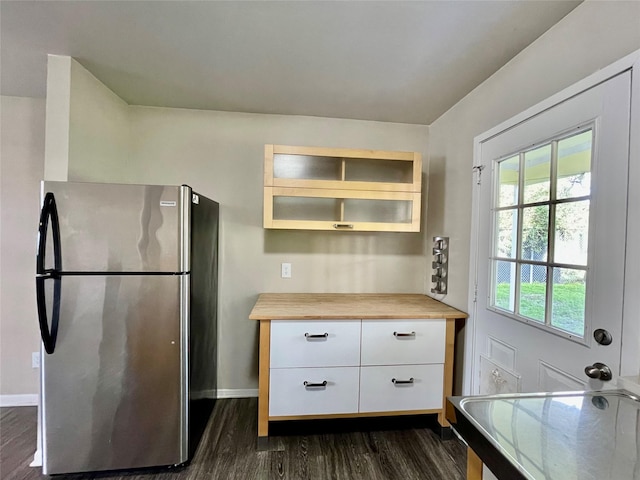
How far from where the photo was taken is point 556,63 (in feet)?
4.11

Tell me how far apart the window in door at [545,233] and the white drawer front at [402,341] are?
0.42m

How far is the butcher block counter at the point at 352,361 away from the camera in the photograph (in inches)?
65.8

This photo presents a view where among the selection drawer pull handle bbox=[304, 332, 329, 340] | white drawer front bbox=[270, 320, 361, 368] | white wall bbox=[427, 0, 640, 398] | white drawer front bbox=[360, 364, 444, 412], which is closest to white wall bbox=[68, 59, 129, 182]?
white drawer front bbox=[270, 320, 361, 368]

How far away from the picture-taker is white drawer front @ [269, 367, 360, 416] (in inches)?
66.0

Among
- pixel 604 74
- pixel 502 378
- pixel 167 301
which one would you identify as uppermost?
pixel 604 74

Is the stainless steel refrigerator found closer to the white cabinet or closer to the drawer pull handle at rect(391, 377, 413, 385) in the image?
the white cabinet

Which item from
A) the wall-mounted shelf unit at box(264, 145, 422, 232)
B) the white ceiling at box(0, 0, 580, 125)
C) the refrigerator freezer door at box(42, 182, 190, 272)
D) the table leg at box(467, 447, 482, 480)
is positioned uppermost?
the white ceiling at box(0, 0, 580, 125)

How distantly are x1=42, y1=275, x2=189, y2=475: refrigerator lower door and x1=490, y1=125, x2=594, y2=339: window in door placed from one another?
5.75ft

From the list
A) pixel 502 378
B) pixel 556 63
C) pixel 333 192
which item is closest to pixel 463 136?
pixel 556 63

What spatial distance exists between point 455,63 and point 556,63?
0.48m

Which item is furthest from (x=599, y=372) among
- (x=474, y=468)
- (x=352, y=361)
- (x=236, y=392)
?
(x=236, y=392)

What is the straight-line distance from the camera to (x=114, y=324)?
4.67 ft

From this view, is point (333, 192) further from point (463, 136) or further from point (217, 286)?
point (217, 286)

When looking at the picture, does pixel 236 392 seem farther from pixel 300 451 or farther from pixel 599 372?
pixel 599 372
